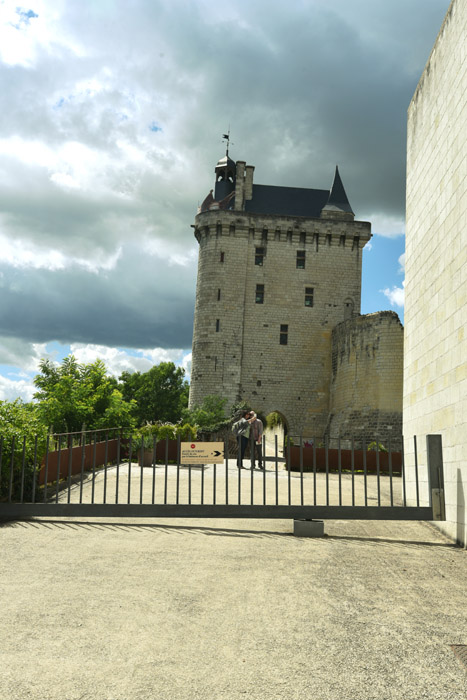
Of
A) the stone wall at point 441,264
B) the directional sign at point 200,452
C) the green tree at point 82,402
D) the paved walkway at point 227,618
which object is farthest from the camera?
the green tree at point 82,402

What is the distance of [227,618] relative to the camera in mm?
3811

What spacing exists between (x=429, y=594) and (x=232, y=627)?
1860 mm

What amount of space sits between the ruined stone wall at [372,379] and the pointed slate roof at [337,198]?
35.6 ft

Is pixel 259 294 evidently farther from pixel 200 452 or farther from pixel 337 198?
pixel 200 452

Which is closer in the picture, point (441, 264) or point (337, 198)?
point (441, 264)

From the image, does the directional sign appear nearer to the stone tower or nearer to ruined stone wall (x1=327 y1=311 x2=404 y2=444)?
ruined stone wall (x1=327 y1=311 x2=404 y2=444)

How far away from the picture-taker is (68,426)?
1673 cm

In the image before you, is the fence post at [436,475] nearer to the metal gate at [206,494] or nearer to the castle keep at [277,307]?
the metal gate at [206,494]

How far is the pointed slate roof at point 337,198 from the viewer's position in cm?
4022

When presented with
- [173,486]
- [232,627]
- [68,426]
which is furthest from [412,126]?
[68,426]

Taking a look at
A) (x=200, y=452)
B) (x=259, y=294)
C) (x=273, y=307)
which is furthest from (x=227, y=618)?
(x=259, y=294)

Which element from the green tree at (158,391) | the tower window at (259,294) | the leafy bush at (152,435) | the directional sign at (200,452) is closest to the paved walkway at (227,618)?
the directional sign at (200,452)

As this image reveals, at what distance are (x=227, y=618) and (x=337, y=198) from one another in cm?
4012

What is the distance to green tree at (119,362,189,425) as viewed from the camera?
172 ft
